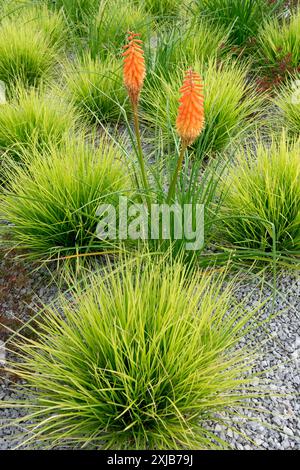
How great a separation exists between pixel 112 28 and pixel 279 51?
1.46 meters

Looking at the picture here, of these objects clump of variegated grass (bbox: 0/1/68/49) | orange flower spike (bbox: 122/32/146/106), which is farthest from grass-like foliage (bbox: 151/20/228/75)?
orange flower spike (bbox: 122/32/146/106)

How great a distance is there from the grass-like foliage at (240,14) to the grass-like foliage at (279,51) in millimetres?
141

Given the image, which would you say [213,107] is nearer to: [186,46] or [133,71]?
[186,46]

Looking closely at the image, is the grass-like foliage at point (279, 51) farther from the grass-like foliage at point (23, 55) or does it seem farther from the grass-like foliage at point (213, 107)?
the grass-like foliage at point (23, 55)

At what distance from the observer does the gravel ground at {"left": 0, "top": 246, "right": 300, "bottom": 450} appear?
2.02 m

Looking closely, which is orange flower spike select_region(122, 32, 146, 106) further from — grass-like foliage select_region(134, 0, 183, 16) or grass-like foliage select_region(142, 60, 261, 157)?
grass-like foliage select_region(134, 0, 183, 16)

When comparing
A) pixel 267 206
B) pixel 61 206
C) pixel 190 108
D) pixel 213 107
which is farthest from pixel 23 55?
pixel 190 108

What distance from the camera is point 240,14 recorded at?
4414mm

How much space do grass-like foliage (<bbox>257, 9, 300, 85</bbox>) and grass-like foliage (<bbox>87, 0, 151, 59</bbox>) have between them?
1.01m

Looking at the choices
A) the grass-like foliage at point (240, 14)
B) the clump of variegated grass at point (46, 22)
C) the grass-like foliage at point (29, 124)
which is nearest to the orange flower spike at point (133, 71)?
the grass-like foliage at point (29, 124)

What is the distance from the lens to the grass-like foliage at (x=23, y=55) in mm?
4188

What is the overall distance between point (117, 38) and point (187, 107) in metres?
2.97

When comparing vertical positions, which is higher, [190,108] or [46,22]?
[46,22]
